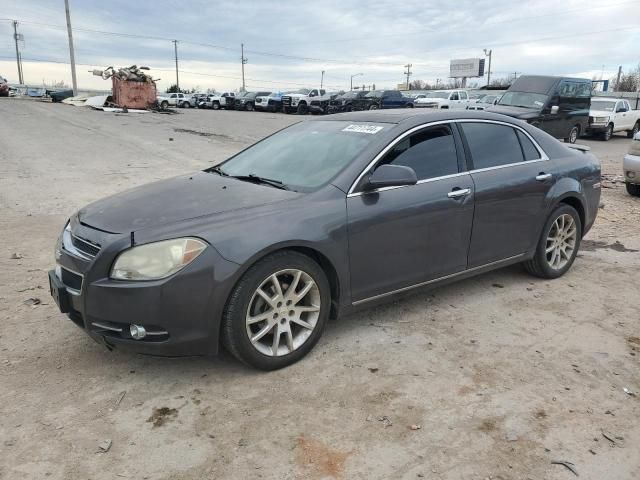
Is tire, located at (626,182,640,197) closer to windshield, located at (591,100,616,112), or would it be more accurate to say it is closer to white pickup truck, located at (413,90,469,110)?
windshield, located at (591,100,616,112)

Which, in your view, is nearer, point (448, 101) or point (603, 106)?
point (603, 106)

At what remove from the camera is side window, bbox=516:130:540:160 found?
483cm

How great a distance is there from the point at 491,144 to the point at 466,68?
3429 inches

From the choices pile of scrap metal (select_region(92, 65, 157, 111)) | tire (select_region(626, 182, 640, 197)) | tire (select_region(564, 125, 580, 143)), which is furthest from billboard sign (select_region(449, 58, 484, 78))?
tire (select_region(626, 182, 640, 197))

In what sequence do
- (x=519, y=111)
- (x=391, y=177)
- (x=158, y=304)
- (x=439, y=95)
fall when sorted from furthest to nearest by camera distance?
(x=439, y=95) → (x=519, y=111) → (x=391, y=177) → (x=158, y=304)

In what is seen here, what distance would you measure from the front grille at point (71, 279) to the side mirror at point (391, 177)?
73.5 inches

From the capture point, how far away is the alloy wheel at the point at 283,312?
3.25 metres

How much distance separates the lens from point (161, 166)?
1125 cm

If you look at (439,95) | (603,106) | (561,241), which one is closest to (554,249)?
(561,241)

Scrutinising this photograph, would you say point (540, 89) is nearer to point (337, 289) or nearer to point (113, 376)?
point (337, 289)

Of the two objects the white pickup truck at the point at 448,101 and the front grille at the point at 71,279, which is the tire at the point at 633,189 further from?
the white pickup truck at the point at 448,101

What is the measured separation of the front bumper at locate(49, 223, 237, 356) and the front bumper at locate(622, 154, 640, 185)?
27.3 ft

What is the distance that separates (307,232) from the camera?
3.34m

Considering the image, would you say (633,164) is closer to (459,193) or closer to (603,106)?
(459,193)
